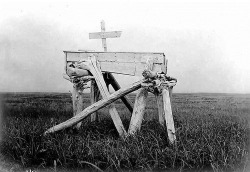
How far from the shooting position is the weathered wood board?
5.95 m

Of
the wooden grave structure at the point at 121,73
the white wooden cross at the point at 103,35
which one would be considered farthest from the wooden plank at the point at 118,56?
the white wooden cross at the point at 103,35

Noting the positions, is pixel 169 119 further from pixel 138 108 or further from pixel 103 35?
pixel 103 35

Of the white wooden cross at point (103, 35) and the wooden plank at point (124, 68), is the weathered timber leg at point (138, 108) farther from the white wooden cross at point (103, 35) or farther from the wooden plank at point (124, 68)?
the white wooden cross at point (103, 35)

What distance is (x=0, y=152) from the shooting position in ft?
18.3

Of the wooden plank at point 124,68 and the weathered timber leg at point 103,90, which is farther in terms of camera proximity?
the weathered timber leg at point 103,90

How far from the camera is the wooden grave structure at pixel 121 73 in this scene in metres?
5.74

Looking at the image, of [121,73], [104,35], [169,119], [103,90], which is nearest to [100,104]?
[103,90]

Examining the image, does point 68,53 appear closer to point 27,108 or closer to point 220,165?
point 220,165

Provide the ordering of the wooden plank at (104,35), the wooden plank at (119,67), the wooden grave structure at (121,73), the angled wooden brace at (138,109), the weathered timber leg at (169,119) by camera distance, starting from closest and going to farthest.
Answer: the weathered timber leg at (169,119)
the wooden grave structure at (121,73)
the angled wooden brace at (138,109)
the wooden plank at (119,67)
the wooden plank at (104,35)

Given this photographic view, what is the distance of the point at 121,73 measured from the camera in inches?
253

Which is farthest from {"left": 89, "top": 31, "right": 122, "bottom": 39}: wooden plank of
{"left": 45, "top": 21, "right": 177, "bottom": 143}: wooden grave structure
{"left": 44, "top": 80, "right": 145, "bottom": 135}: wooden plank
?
{"left": 44, "top": 80, "right": 145, "bottom": 135}: wooden plank

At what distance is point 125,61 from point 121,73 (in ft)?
1.00

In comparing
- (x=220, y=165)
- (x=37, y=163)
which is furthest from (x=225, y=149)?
(x=37, y=163)

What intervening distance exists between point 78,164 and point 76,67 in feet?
9.67
